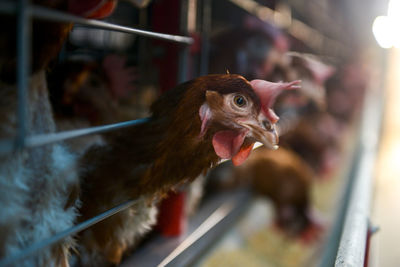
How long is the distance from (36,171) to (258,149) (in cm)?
137

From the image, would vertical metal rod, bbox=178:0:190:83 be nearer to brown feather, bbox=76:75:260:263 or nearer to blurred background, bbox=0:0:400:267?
blurred background, bbox=0:0:400:267

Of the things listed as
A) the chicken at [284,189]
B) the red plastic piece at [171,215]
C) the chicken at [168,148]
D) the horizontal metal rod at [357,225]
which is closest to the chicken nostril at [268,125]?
the chicken at [168,148]

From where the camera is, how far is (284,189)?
202 centimetres

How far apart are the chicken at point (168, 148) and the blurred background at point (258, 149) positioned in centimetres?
8

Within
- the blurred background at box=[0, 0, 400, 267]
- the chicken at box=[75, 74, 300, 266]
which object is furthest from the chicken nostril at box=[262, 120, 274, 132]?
the blurred background at box=[0, 0, 400, 267]

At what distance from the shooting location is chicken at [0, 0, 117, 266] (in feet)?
1.92

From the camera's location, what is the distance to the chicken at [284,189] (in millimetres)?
2018

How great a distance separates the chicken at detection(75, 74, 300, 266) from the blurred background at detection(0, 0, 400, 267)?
0.08m

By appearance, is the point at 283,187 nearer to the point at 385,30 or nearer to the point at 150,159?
the point at 385,30

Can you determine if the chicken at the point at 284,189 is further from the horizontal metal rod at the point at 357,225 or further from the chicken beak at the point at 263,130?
the chicken beak at the point at 263,130

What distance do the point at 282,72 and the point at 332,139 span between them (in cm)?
182

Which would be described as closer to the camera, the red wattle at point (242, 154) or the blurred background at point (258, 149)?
the red wattle at point (242, 154)

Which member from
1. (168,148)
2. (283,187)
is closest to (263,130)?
(168,148)

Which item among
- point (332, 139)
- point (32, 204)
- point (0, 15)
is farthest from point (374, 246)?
point (332, 139)
